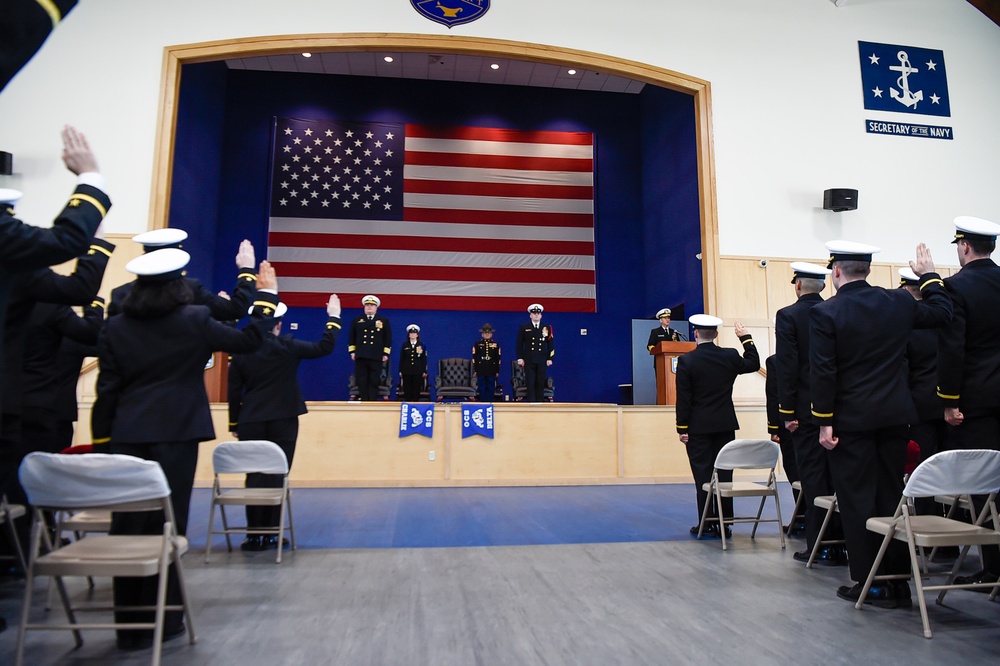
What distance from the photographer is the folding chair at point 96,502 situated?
6.80ft

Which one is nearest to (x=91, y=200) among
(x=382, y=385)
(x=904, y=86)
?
(x=382, y=385)

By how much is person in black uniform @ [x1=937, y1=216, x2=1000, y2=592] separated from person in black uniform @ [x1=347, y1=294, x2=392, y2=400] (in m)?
7.68

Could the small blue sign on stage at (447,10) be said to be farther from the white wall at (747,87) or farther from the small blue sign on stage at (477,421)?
the small blue sign on stage at (477,421)

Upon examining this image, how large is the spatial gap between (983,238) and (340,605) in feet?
11.7

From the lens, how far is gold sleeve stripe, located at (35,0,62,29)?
52.3 inches

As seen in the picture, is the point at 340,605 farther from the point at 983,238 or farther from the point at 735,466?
the point at 983,238

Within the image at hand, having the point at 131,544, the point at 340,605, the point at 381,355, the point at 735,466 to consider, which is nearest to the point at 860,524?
the point at 735,466

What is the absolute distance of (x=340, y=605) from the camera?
2887mm

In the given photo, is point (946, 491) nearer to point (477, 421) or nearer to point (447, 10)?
point (477, 421)

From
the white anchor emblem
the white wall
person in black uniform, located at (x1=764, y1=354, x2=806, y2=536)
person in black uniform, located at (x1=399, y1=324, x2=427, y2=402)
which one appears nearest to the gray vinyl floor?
person in black uniform, located at (x1=764, y1=354, x2=806, y2=536)

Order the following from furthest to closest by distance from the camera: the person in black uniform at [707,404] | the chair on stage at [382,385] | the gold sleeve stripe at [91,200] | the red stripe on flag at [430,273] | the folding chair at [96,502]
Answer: the red stripe on flag at [430,273] < the chair on stage at [382,385] < the person in black uniform at [707,404] < the folding chair at [96,502] < the gold sleeve stripe at [91,200]

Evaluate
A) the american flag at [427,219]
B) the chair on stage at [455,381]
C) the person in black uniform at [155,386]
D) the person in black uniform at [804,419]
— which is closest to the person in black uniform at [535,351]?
the chair on stage at [455,381]

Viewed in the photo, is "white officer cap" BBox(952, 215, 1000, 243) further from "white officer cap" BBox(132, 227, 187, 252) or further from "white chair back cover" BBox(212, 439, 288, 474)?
"white chair back cover" BBox(212, 439, 288, 474)

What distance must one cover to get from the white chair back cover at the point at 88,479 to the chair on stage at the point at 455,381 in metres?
8.80
